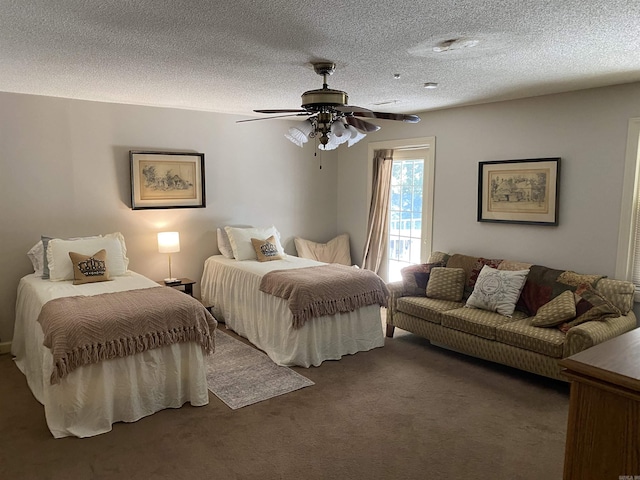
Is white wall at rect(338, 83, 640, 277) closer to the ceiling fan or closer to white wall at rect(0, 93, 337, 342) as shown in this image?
white wall at rect(0, 93, 337, 342)

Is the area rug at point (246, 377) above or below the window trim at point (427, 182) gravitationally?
below

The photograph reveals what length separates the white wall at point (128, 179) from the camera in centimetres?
418

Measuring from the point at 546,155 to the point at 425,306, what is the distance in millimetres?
1826

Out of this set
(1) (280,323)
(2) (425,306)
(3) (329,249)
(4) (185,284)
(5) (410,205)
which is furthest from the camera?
(3) (329,249)

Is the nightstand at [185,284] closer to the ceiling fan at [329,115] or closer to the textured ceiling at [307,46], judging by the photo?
the textured ceiling at [307,46]

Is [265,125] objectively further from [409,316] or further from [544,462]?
[544,462]

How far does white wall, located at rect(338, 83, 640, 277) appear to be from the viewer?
381 centimetres

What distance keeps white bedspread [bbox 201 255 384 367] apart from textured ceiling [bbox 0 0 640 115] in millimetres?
1800

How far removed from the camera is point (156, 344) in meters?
3.02

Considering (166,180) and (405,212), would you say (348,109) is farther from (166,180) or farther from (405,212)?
(405,212)

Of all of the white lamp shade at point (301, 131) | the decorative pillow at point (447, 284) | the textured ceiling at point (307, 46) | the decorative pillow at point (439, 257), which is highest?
the textured ceiling at point (307, 46)

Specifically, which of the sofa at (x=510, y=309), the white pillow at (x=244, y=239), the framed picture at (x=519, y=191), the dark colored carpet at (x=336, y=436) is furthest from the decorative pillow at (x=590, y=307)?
the white pillow at (x=244, y=239)

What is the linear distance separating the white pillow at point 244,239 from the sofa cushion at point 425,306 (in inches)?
61.3

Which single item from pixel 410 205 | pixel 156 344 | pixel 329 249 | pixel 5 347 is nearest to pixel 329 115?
pixel 156 344
